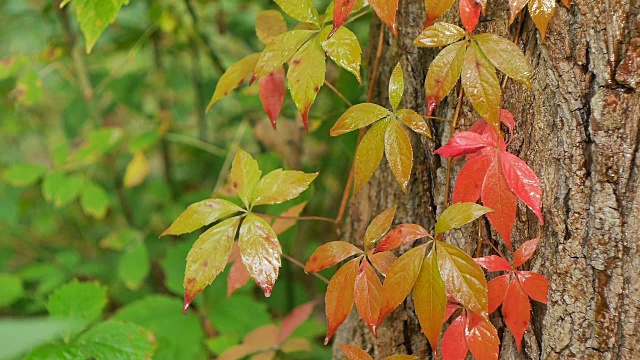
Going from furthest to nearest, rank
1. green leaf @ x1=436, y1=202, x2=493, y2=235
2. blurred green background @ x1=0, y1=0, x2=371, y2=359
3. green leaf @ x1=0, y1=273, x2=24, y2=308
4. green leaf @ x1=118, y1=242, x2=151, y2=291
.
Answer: green leaf @ x1=0, y1=273, x2=24, y2=308
green leaf @ x1=118, y1=242, x2=151, y2=291
blurred green background @ x1=0, y1=0, x2=371, y2=359
green leaf @ x1=436, y1=202, x2=493, y2=235

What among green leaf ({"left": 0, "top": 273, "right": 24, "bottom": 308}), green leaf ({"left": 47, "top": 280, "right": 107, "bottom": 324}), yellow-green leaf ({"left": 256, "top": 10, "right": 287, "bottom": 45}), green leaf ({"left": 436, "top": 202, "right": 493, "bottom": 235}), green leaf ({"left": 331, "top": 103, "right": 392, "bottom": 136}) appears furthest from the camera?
green leaf ({"left": 0, "top": 273, "right": 24, "bottom": 308})

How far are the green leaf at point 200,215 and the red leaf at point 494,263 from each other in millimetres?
406

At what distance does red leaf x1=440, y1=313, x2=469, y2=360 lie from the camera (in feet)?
2.71

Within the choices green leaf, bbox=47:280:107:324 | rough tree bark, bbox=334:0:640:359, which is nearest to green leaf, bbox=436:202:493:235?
rough tree bark, bbox=334:0:640:359

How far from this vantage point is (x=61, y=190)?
5.89ft

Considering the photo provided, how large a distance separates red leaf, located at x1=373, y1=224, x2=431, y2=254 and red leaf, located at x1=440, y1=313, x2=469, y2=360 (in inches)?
6.0

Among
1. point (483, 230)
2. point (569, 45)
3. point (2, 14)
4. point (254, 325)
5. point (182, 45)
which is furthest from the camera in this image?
point (2, 14)

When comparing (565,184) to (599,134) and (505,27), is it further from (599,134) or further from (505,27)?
(505,27)

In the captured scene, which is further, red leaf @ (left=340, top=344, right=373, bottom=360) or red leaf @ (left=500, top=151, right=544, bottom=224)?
red leaf @ (left=340, top=344, right=373, bottom=360)

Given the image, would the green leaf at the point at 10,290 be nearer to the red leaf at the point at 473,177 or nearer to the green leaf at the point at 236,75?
the green leaf at the point at 236,75

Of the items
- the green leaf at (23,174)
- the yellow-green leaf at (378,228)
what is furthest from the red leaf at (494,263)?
the green leaf at (23,174)

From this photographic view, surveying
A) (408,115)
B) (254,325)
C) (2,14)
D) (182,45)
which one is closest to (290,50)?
(408,115)

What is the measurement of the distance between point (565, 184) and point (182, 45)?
1715mm

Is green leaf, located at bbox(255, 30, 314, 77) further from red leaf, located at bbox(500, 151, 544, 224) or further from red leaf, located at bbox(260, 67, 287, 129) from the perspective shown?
red leaf, located at bbox(500, 151, 544, 224)
